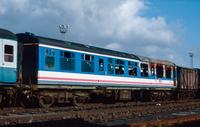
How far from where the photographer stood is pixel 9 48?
39.9 ft

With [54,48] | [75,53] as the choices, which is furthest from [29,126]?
[75,53]

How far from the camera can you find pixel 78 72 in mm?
15141

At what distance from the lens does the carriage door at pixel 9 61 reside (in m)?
11.7

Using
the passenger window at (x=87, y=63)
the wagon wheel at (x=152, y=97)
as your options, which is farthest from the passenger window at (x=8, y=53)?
the wagon wheel at (x=152, y=97)

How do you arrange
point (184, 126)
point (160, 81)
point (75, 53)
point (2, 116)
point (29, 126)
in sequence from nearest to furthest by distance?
point (29, 126) < point (184, 126) < point (2, 116) < point (75, 53) < point (160, 81)

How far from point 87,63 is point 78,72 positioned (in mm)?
1072

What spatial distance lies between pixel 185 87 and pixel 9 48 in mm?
20064

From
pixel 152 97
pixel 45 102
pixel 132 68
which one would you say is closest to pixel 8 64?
pixel 45 102

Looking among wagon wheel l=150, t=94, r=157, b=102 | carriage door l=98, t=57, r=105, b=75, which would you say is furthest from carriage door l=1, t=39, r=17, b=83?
wagon wheel l=150, t=94, r=157, b=102

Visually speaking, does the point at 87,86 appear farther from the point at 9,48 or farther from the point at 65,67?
the point at 9,48

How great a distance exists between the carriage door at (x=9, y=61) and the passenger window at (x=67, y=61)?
9.24 feet

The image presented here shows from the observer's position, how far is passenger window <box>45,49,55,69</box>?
13336 millimetres

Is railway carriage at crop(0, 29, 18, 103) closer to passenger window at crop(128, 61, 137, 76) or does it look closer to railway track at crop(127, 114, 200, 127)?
railway track at crop(127, 114, 200, 127)

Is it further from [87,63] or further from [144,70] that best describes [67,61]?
[144,70]
